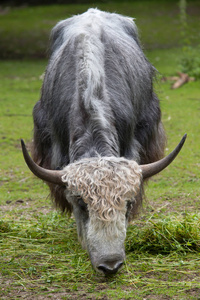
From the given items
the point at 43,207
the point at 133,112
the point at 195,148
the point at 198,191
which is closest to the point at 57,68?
the point at 133,112

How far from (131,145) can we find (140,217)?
1065 mm

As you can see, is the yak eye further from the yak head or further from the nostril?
the nostril

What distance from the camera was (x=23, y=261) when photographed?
473 cm

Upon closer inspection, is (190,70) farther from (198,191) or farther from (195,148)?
(198,191)

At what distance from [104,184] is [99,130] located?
0.62 metres

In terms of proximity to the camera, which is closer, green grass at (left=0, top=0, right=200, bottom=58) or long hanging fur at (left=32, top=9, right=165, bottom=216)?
long hanging fur at (left=32, top=9, right=165, bottom=216)

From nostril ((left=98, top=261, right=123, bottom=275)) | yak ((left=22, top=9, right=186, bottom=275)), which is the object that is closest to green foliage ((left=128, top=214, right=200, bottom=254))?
yak ((left=22, top=9, right=186, bottom=275))

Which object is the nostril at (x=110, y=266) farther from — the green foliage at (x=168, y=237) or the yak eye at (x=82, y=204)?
the green foliage at (x=168, y=237)

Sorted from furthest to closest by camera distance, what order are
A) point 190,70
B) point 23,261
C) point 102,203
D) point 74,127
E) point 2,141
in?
point 190,70 → point 2,141 → point 23,261 → point 74,127 → point 102,203

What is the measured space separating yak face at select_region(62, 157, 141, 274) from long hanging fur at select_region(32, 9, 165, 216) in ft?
0.81

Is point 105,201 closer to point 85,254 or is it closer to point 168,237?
point 85,254

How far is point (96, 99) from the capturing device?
4.49m

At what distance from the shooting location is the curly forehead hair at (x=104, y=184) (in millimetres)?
3797

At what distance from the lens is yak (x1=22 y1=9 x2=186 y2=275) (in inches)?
151
